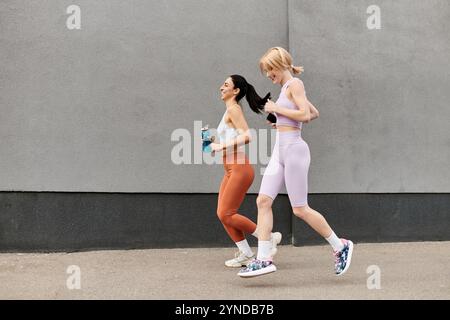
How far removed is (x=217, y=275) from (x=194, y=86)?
2351mm

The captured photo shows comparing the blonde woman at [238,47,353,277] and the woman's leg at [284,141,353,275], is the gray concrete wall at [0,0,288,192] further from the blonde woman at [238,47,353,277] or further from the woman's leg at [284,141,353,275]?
the woman's leg at [284,141,353,275]

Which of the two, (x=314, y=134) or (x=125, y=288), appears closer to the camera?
(x=125, y=288)

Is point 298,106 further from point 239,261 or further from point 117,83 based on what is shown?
point 117,83

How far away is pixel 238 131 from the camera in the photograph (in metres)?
5.88

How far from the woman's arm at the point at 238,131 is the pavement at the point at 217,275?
118 cm

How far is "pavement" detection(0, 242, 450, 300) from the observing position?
5.14 metres

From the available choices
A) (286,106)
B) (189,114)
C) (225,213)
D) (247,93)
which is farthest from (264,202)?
(189,114)

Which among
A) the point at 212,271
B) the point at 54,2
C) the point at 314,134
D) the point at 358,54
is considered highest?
the point at 54,2

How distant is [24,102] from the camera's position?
6984 mm

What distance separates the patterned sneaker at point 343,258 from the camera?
5.38 metres

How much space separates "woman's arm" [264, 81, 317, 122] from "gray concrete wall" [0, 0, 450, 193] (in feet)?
6.37
